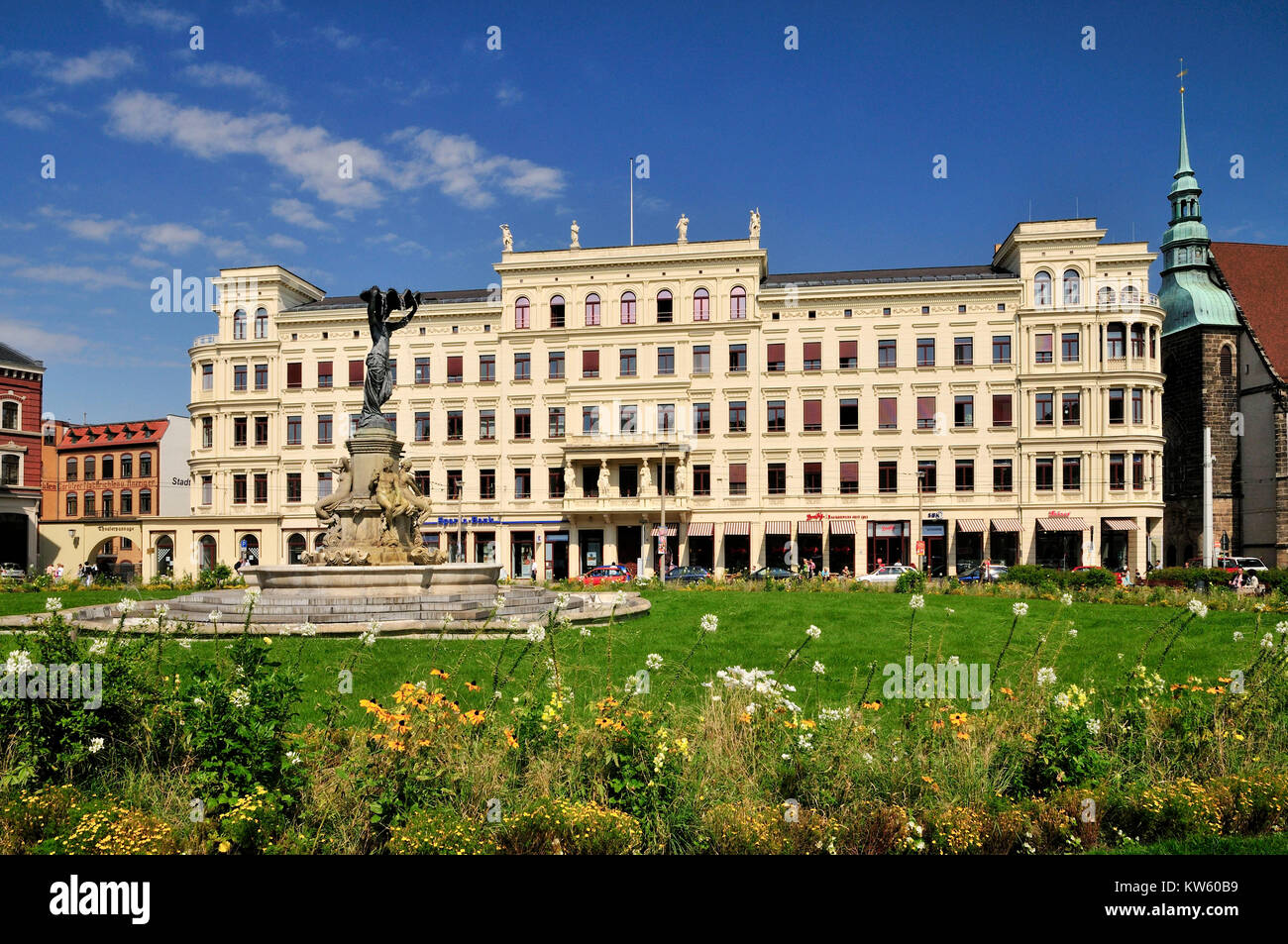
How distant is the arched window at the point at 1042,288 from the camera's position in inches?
1768

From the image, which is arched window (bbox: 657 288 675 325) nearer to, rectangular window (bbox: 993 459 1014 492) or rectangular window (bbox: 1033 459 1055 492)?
rectangular window (bbox: 993 459 1014 492)

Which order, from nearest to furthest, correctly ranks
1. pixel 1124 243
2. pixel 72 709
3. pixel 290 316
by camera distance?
pixel 72 709, pixel 1124 243, pixel 290 316

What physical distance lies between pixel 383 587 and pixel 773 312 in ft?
117

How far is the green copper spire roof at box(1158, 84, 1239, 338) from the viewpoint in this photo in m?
48.4

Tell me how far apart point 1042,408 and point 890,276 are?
1215 cm

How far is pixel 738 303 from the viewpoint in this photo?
4738 cm

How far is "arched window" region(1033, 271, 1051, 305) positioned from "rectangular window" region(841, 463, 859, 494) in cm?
1436

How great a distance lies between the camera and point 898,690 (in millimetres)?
8875

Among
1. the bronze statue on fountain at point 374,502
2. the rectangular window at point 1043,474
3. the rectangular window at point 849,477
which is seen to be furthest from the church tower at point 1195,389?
the bronze statue on fountain at point 374,502

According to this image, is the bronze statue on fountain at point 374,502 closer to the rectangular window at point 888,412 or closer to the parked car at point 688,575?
the parked car at point 688,575

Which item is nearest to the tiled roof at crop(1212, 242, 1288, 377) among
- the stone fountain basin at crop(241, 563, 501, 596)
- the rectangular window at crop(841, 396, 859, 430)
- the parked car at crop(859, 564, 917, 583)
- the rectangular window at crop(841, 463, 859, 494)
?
the rectangular window at crop(841, 396, 859, 430)

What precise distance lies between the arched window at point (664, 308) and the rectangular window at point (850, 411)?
11997 mm

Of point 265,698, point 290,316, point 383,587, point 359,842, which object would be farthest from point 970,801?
point 290,316
